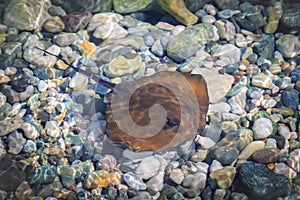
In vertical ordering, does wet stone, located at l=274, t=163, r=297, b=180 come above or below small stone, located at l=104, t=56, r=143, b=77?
below

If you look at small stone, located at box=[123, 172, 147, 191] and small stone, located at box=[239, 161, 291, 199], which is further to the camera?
small stone, located at box=[123, 172, 147, 191]

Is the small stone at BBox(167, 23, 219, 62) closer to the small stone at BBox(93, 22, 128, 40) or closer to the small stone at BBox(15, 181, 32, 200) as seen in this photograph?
the small stone at BBox(93, 22, 128, 40)

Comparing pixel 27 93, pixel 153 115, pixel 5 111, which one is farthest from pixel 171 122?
Answer: pixel 5 111

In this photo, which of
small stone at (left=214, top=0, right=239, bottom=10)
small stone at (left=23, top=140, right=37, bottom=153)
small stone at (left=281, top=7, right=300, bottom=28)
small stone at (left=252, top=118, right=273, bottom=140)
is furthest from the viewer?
small stone at (left=214, top=0, right=239, bottom=10)

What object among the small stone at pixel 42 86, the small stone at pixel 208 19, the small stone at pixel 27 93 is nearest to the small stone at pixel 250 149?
the small stone at pixel 208 19

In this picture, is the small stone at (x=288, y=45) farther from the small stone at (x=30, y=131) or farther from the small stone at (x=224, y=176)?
the small stone at (x=30, y=131)

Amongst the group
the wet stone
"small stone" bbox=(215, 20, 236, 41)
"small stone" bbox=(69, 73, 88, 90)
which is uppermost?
"small stone" bbox=(215, 20, 236, 41)

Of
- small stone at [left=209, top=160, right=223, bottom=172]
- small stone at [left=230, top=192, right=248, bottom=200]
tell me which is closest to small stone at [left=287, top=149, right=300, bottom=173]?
small stone at [left=230, top=192, right=248, bottom=200]
